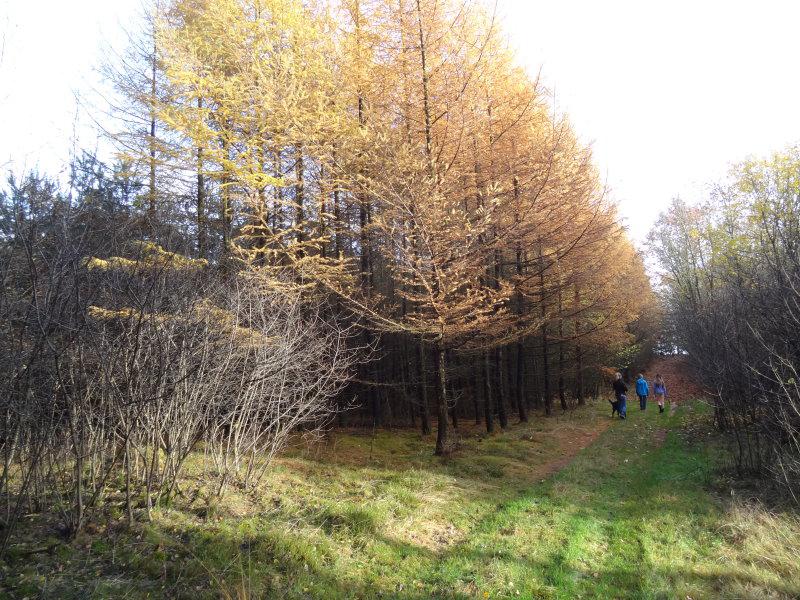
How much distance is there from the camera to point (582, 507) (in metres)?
5.93

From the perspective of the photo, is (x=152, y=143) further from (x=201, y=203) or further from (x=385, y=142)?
(x=385, y=142)

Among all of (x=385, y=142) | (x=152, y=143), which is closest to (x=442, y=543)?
(x=385, y=142)

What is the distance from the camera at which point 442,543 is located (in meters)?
4.81

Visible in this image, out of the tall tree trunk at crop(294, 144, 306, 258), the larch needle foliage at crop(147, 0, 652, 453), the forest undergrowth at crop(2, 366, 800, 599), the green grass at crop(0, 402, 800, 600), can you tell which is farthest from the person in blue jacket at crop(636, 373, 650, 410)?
the tall tree trunk at crop(294, 144, 306, 258)

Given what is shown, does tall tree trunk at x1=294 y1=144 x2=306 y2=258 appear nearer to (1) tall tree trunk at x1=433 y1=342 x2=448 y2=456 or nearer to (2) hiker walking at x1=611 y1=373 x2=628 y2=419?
(1) tall tree trunk at x1=433 y1=342 x2=448 y2=456

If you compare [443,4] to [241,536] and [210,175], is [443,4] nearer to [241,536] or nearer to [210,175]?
[210,175]

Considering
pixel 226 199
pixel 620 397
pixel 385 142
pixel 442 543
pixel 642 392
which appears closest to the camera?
pixel 442 543

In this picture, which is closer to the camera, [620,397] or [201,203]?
[201,203]

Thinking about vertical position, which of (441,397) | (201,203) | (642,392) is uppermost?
(201,203)

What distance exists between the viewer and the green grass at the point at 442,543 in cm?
348

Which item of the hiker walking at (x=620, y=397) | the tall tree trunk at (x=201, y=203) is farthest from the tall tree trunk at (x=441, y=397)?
the hiker walking at (x=620, y=397)

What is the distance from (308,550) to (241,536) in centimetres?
69

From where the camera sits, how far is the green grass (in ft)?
11.4

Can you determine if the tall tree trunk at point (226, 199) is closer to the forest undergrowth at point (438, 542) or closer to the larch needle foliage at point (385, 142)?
the larch needle foliage at point (385, 142)
